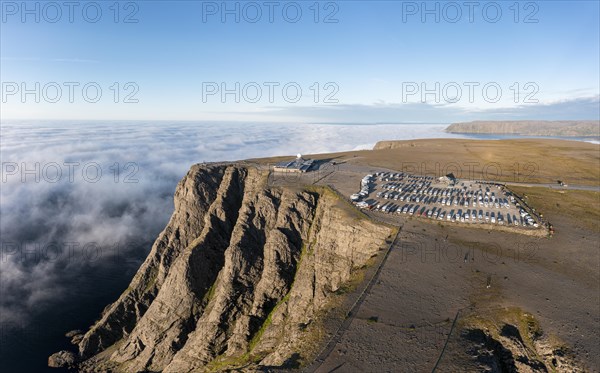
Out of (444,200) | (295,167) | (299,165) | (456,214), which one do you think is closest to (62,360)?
(295,167)

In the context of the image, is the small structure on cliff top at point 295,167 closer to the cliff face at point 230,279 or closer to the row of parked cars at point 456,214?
the cliff face at point 230,279

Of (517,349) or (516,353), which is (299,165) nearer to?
(517,349)

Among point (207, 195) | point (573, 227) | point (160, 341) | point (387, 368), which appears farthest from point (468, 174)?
point (160, 341)

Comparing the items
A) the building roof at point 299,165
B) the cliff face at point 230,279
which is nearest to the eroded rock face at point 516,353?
the cliff face at point 230,279

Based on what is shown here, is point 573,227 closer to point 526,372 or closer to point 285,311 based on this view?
point 526,372

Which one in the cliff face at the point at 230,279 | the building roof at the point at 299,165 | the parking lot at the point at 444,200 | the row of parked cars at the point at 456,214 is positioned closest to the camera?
the cliff face at the point at 230,279

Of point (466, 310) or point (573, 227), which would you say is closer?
point (466, 310)
